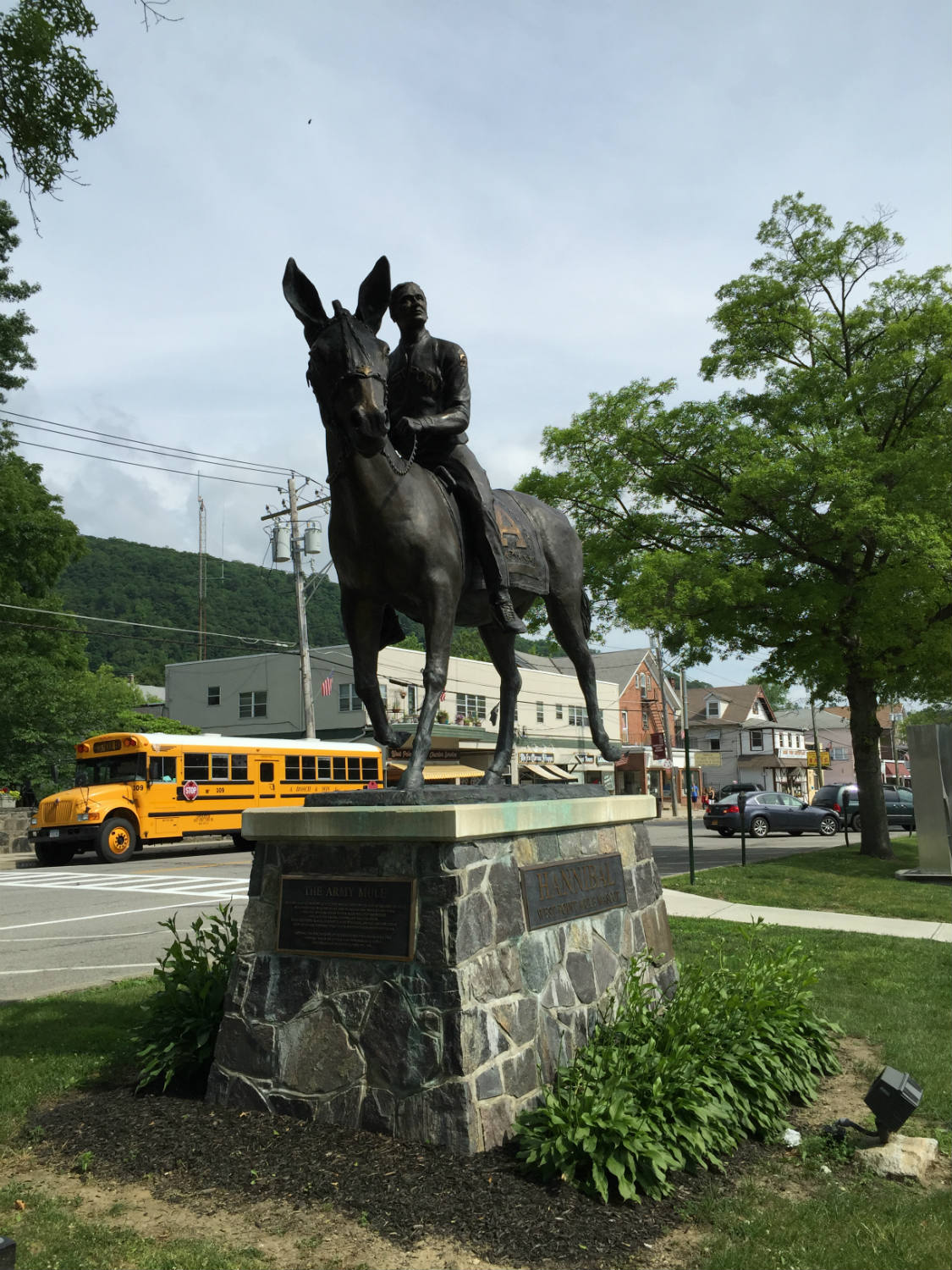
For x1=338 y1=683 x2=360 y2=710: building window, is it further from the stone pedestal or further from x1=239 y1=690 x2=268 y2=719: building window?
the stone pedestal

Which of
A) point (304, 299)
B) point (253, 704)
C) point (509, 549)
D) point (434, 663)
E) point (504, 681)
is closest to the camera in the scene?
point (304, 299)

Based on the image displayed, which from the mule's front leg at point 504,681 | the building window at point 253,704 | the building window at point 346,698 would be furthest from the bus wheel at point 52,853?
the building window at point 253,704

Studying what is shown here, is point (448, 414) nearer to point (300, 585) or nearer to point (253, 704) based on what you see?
point (300, 585)

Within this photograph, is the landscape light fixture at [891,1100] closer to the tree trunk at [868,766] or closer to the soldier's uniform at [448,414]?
the soldier's uniform at [448,414]

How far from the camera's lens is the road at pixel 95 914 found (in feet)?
32.2

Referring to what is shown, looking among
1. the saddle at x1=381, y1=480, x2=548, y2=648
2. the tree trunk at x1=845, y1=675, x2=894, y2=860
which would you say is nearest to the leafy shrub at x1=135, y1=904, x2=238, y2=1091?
the saddle at x1=381, y1=480, x2=548, y2=648

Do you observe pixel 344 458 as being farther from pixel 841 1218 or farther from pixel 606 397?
pixel 606 397

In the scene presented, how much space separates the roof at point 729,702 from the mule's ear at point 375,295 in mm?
75311

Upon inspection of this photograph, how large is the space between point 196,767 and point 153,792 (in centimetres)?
126

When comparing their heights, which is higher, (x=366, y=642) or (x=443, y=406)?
(x=443, y=406)

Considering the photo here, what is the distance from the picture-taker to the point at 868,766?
19.8m

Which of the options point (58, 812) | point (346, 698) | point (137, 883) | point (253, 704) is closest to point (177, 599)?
point (253, 704)

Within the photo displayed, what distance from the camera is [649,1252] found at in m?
3.87

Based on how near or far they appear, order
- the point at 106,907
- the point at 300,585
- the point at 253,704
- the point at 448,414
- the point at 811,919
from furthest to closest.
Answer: the point at 253,704
the point at 300,585
the point at 106,907
the point at 811,919
the point at 448,414
